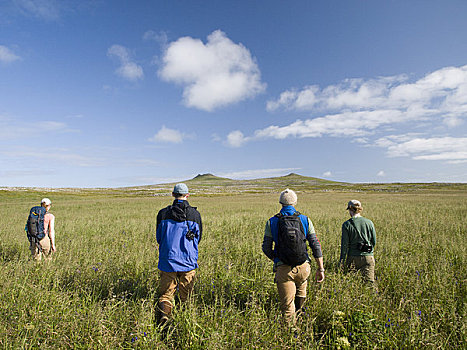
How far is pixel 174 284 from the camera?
3559 mm

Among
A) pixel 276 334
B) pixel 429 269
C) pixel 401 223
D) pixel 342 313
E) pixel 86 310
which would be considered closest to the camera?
pixel 276 334

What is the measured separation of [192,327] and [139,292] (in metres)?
1.74

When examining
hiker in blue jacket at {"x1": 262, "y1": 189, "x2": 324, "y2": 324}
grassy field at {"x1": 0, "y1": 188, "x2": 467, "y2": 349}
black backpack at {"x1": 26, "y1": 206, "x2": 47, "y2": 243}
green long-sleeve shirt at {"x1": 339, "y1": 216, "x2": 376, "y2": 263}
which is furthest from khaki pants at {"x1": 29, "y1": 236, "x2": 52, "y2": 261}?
green long-sleeve shirt at {"x1": 339, "y1": 216, "x2": 376, "y2": 263}

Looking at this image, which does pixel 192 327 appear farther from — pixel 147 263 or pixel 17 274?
pixel 17 274

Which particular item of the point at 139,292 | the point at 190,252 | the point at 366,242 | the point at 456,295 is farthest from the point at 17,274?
the point at 456,295

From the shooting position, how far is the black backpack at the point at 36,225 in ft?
18.4

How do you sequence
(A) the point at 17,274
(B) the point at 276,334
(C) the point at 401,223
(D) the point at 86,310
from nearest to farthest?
(B) the point at 276,334
(D) the point at 86,310
(A) the point at 17,274
(C) the point at 401,223

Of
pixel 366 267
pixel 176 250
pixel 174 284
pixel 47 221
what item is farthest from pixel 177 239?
pixel 47 221

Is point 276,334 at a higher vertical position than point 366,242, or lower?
lower

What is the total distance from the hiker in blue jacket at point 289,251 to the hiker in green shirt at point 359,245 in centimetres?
167

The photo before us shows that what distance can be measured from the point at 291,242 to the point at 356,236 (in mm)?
2371

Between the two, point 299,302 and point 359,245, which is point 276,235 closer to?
point 299,302

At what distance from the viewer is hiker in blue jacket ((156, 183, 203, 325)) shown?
135 inches

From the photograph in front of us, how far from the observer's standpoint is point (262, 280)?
442 cm
